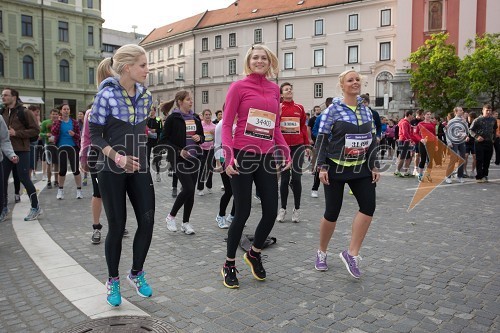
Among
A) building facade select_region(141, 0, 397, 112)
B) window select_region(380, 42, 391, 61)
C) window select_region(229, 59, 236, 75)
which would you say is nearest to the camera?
window select_region(380, 42, 391, 61)

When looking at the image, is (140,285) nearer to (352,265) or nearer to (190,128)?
(352,265)

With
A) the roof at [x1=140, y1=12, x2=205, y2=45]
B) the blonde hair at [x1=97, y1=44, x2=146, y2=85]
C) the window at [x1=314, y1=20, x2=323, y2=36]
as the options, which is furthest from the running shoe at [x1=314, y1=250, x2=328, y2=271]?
the roof at [x1=140, y1=12, x2=205, y2=45]

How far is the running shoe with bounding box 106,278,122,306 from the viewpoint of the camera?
3652 millimetres

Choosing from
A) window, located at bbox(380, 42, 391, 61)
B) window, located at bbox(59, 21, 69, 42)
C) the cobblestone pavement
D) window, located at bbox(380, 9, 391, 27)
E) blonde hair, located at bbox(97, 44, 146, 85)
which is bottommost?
the cobblestone pavement

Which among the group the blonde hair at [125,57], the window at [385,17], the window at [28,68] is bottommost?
the blonde hair at [125,57]

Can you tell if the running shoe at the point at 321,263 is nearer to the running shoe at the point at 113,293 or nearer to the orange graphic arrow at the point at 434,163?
the running shoe at the point at 113,293

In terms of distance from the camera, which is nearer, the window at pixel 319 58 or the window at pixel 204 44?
the window at pixel 319 58

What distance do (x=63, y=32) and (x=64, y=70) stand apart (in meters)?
4.36

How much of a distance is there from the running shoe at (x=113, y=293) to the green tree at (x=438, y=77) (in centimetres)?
3803

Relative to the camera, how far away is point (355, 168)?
4.37 metres

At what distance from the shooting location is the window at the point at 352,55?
53.3 metres

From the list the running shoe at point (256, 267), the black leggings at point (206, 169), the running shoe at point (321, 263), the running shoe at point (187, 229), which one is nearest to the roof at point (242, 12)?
the black leggings at point (206, 169)

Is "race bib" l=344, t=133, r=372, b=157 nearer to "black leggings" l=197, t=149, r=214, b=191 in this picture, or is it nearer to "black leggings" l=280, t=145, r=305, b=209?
"black leggings" l=280, t=145, r=305, b=209

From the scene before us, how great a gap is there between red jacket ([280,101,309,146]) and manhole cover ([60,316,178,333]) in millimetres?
4556
